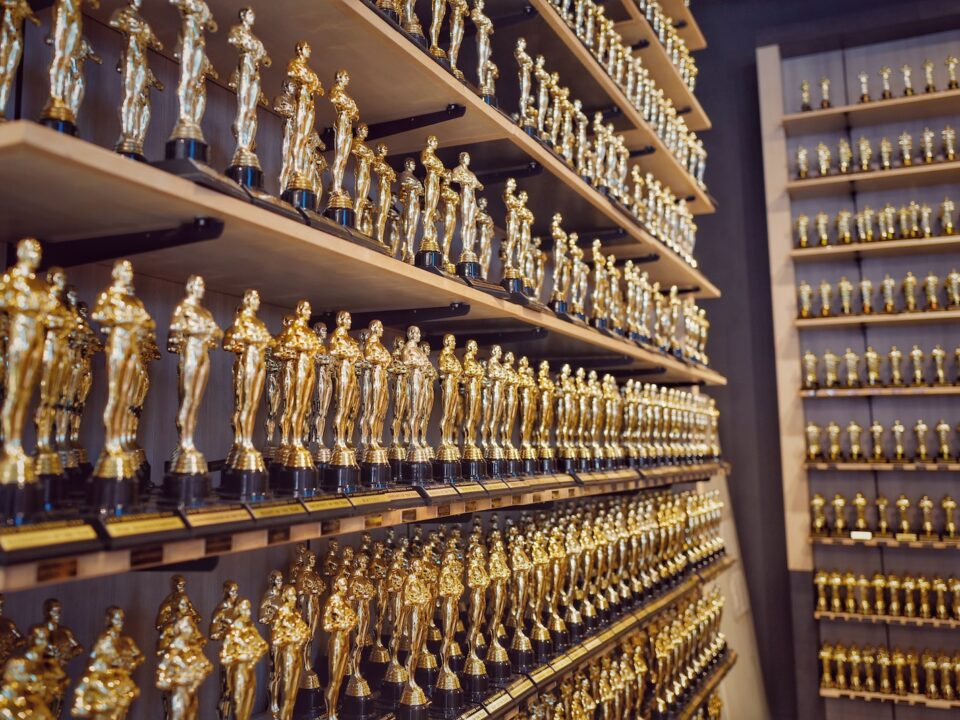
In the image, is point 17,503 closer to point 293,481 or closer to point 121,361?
point 121,361

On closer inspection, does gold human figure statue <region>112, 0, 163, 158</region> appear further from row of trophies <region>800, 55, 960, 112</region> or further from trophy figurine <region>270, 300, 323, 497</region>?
row of trophies <region>800, 55, 960, 112</region>

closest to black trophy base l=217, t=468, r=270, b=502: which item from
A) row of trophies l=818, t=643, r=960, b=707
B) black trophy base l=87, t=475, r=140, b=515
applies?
black trophy base l=87, t=475, r=140, b=515

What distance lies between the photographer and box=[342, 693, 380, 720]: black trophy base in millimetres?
1834

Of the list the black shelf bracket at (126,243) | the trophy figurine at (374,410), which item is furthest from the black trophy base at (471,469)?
the black shelf bracket at (126,243)

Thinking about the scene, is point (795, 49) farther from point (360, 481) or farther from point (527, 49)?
point (360, 481)

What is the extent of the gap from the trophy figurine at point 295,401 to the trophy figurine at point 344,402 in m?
0.09

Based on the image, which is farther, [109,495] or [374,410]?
[374,410]

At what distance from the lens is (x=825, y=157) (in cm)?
511

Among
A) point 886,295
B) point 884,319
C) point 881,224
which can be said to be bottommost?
point 884,319

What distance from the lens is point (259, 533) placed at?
1353 mm

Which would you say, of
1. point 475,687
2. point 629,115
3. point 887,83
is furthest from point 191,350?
point 887,83

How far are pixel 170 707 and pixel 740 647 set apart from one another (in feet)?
14.9

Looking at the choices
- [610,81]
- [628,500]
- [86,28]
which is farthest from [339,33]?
[628,500]

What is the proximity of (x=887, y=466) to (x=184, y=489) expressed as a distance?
4.47m
